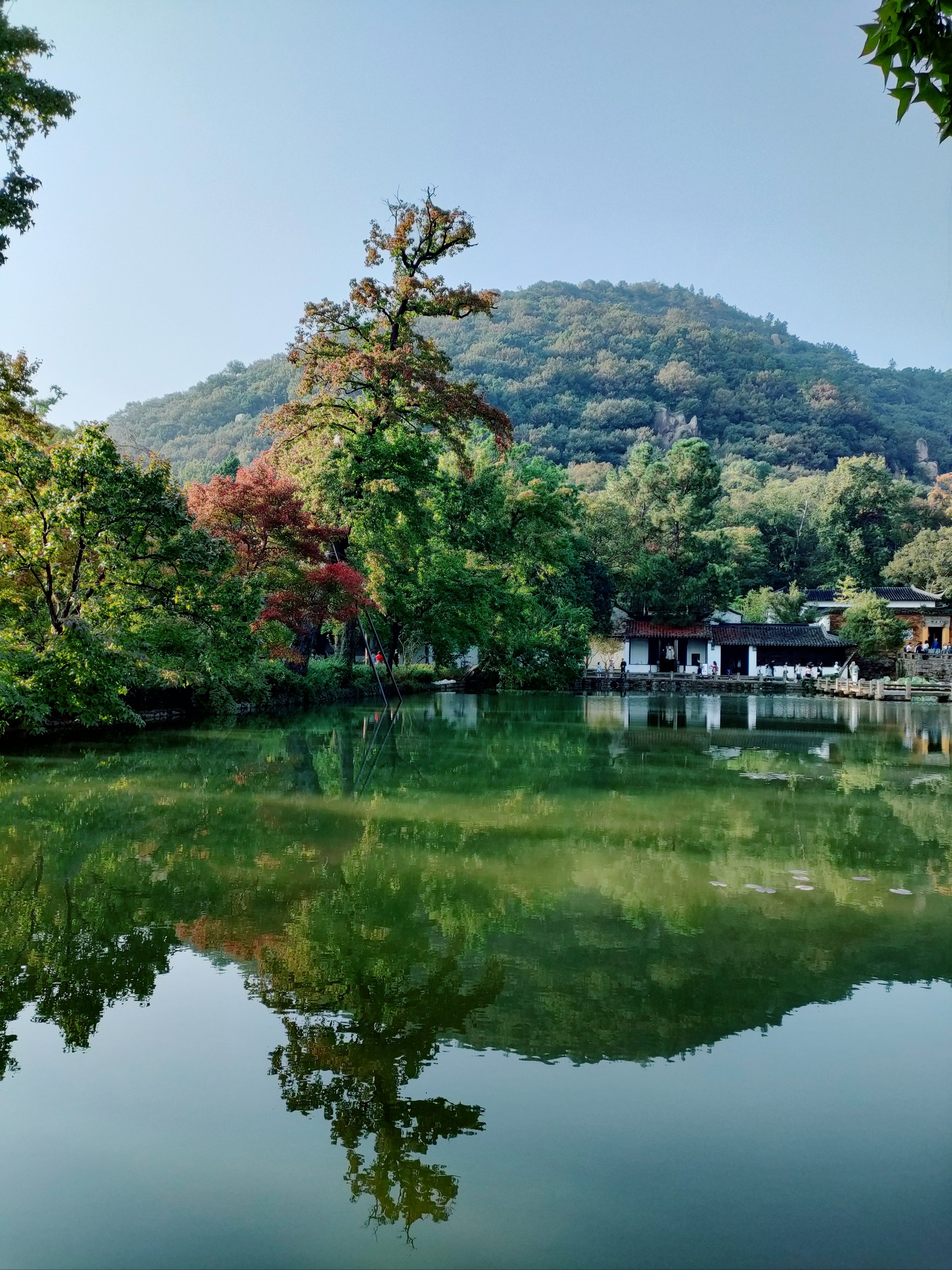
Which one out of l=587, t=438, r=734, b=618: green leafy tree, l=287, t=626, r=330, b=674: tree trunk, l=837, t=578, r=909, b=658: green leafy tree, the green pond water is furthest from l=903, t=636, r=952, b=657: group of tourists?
the green pond water

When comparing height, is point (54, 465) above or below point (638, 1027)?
above

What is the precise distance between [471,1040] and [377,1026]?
15.1 inches

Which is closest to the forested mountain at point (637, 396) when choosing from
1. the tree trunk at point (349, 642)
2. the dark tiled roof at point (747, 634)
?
the dark tiled roof at point (747, 634)

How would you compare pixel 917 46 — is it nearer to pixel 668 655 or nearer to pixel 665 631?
A: pixel 665 631

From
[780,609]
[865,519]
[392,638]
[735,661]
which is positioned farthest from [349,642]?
[865,519]

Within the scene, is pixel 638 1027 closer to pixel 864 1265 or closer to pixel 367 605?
pixel 864 1265

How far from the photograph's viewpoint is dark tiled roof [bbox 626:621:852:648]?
1764 inches

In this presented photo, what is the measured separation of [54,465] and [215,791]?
16.0 feet

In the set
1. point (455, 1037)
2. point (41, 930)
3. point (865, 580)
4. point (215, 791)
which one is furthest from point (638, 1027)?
point (865, 580)

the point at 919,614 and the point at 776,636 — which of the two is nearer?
the point at 776,636

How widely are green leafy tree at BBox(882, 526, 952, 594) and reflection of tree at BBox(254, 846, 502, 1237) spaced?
1904 inches

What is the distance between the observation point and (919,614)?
46.9 meters

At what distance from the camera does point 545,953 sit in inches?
194

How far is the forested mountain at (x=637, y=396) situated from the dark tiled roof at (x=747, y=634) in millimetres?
30537
